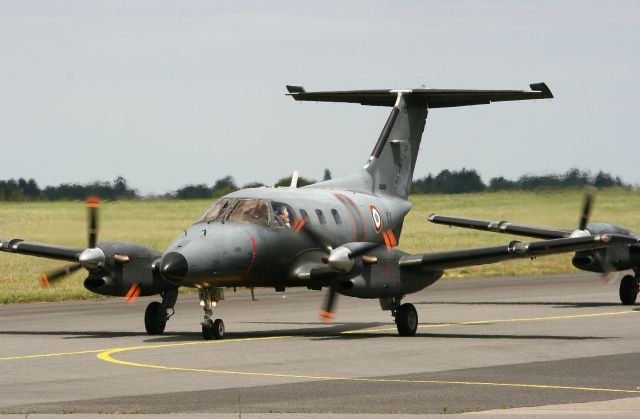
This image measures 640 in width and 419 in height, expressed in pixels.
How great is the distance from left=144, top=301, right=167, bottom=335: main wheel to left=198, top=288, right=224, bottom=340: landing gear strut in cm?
192

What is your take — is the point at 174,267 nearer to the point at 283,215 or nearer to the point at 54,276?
the point at 283,215

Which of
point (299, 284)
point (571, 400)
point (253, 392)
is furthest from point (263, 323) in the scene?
point (571, 400)

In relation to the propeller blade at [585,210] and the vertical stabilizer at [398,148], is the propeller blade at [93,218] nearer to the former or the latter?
the vertical stabilizer at [398,148]

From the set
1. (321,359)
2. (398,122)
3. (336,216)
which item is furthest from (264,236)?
(398,122)

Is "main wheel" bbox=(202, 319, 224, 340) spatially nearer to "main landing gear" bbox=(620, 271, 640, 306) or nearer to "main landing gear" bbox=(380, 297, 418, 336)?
"main landing gear" bbox=(380, 297, 418, 336)

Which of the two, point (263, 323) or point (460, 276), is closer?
point (263, 323)

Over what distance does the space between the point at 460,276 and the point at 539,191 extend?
1167cm

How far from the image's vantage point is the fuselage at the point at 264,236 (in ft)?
82.9

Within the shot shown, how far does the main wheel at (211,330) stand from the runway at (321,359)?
16.0 inches

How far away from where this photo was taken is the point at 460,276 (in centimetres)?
5441

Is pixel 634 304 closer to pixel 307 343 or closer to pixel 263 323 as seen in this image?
pixel 263 323

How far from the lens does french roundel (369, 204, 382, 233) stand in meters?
31.0

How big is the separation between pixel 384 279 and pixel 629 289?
38.2ft

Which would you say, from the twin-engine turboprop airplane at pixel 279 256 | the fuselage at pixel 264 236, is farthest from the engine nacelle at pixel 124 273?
the fuselage at pixel 264 236
